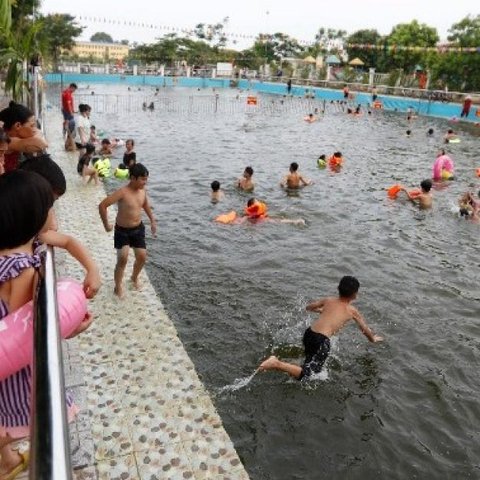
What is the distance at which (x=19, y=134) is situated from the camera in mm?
5285

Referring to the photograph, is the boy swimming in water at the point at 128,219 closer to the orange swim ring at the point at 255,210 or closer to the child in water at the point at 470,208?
the orange swim ring at the point at 255,210

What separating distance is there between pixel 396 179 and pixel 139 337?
1300 cm

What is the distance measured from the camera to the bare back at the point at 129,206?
20.6 ft

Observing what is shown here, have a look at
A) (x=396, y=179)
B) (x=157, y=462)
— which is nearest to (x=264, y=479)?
(x=157, y=462)

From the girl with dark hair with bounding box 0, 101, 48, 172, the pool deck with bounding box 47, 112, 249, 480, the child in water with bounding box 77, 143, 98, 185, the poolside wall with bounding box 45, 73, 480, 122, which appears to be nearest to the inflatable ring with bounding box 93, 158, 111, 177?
the child in water with bounding box 77, 143, 98, 185

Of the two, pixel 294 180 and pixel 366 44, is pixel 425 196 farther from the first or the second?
pixel 366 44

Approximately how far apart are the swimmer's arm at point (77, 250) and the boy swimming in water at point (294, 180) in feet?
37.0

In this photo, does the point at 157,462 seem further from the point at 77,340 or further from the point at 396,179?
the point at 396,179

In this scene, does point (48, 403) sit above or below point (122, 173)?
above

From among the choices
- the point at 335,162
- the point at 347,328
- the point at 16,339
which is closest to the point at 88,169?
the point at 347,328

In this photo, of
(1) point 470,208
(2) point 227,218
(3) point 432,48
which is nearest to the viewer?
(2) point 227,218

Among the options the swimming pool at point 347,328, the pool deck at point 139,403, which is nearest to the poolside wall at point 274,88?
the swimming pool at point 347,328

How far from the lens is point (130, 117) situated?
28500mm

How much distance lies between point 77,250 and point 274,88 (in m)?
58.6
